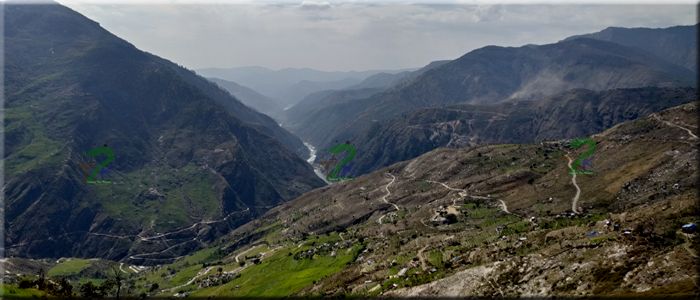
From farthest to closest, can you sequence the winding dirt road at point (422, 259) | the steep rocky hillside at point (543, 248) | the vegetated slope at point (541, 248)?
the winding dirt road at point (422, 259) < the vegetated slope at point (541, 248) < the steep rocky hillside at point (543, 248)

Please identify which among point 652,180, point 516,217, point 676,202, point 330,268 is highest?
point 676,202

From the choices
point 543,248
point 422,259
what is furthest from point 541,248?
point 422,259

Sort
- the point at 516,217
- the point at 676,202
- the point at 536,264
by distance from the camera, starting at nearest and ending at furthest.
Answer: the point at 536,264, the point at 676,202, the point at 516,217

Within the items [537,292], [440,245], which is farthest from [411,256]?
[537,292]

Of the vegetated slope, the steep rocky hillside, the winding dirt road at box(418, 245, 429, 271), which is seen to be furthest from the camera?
the winding dirt road at box(418, 245, 429, 271)

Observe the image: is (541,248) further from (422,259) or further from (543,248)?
(422,259)

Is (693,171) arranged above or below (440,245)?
above

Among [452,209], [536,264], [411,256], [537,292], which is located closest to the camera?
[537,292]

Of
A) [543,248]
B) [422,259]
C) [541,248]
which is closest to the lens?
[543,248]

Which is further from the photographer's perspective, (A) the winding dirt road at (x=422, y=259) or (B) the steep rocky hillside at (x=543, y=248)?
(A) the winding dirt road at (x=422, y=259)

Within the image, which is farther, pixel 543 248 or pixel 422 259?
pixel 422 259

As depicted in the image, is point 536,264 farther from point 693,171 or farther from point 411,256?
point 693,171
